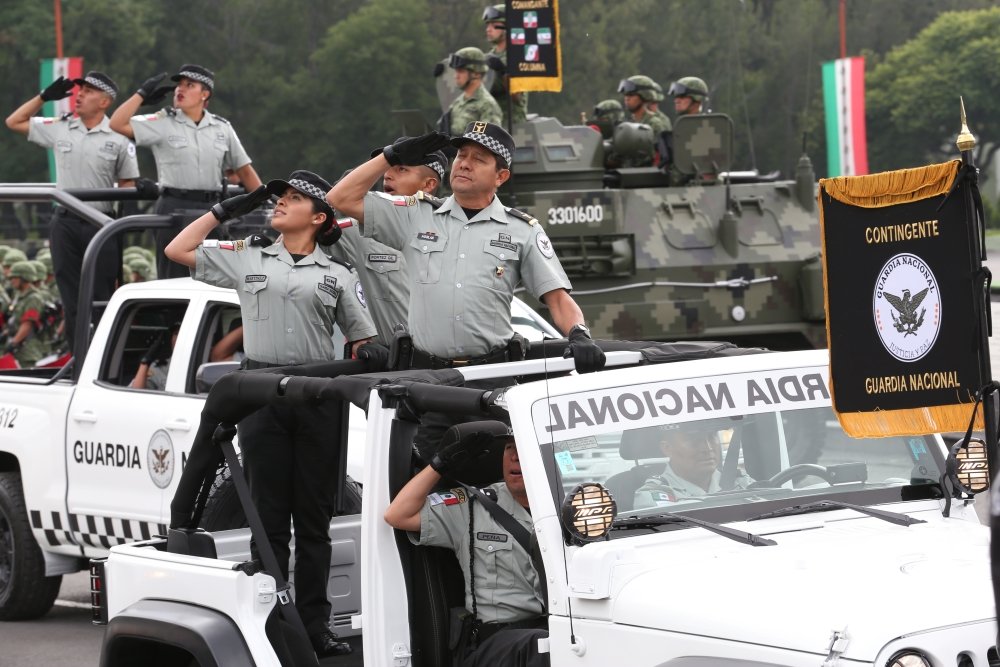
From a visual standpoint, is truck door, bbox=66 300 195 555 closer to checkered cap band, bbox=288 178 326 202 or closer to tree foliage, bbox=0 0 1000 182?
checkered cap band, bbox=288 178 326 202

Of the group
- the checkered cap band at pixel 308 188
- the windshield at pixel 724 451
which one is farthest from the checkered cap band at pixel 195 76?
the windshield at pixel 724 451

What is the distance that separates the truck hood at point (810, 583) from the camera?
4.07 metres

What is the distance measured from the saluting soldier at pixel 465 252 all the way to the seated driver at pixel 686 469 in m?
1.46

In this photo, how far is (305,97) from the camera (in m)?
57.4

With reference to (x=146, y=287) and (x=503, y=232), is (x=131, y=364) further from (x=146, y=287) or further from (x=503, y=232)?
(x=503, y=232)

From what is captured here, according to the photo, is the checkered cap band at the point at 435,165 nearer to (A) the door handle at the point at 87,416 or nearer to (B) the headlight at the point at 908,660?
(A) the door handle at the point at 87,416

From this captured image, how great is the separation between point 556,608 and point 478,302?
7.21 feet

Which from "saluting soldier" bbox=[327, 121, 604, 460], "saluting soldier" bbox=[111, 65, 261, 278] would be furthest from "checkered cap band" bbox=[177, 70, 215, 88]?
"saluting soldier" bbox=[327, 121, 604, 460]

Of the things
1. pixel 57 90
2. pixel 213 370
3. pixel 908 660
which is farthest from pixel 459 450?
pixel 57 90

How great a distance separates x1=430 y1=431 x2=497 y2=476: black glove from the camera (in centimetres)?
500

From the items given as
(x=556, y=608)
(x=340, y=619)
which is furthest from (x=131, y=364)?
(x=556, y=608)

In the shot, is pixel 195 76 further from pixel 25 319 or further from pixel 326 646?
pixel 25 319

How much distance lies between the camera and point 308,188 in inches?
290

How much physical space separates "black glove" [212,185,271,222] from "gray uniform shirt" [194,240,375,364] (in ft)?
0.43
